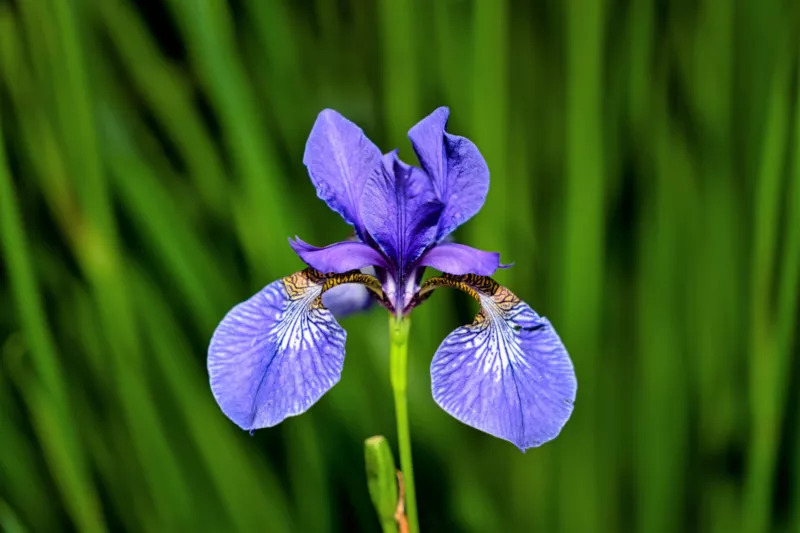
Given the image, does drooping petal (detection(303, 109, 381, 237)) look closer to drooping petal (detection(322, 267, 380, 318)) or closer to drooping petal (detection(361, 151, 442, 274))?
drooping petal (detection(361, 151, 442, 274))

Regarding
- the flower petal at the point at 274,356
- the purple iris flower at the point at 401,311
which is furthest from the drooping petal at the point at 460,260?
the flower petal at the point at 274,356

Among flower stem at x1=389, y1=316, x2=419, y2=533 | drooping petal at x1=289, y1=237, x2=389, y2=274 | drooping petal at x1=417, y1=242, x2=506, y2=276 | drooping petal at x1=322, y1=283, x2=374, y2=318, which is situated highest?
drooping petal at x1=289, y1=237, x2=389, y2=274

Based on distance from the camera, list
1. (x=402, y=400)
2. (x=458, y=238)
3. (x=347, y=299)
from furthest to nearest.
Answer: (x=458, y=238)
(x=347, y=299)
(x=402, y=400)

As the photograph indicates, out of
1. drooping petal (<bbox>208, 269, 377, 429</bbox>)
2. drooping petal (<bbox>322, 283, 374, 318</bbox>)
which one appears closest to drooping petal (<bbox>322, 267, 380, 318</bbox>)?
drooping petal (<bbox>322, 283, 374, 318</bbox>)

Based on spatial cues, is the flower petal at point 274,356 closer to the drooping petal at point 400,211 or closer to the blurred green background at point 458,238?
the drooping petal at point 400,211

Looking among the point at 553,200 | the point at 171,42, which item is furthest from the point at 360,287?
the point at 171,42

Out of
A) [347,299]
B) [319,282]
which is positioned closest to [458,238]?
[347,299]

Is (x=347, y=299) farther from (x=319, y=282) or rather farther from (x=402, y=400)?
(x=402, y=400)
